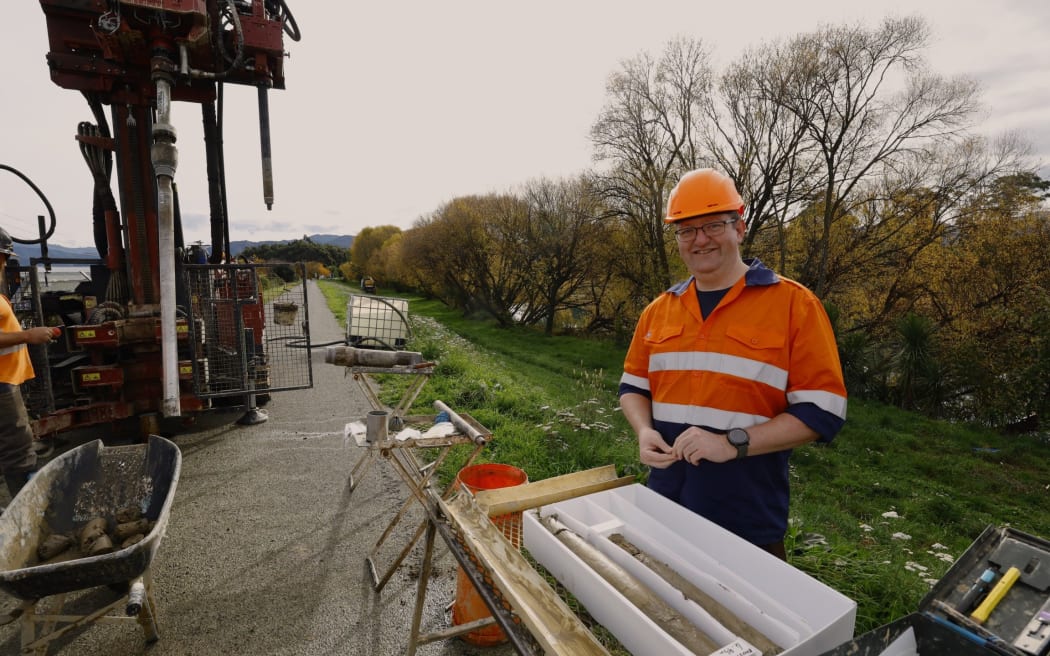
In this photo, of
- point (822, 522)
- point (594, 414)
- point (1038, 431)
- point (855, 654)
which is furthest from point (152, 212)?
point (1038, 431)

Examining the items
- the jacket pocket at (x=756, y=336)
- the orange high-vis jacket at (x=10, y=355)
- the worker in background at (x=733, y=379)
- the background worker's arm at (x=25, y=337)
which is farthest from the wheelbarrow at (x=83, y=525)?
the jacket pocket at (x=756, y=336)

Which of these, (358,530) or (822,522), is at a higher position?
(358,530)

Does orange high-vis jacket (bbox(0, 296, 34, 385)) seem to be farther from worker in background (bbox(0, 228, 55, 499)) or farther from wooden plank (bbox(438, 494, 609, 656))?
wooden plank (bbox(438, 494, 609, 656))

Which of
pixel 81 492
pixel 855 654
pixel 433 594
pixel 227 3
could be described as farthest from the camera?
pixel 227 3

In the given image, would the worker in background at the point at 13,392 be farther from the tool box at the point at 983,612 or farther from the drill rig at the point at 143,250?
the tool box at the point at 983,612

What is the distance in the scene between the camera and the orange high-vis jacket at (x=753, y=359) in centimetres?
175

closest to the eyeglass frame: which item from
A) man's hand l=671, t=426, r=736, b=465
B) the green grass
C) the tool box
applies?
man's hand l=671, t=426, r=736, b=465

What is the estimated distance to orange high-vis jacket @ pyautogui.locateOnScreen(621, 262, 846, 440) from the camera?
175 cm

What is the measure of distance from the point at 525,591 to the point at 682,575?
1.61ft

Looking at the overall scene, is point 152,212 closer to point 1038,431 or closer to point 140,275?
point 140,275

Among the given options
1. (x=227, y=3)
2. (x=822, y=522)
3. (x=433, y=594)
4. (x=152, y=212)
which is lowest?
(x=822, y=522)

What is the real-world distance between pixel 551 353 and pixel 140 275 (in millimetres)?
13209

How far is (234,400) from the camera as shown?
6.95 m

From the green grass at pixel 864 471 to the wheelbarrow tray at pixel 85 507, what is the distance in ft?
8.55
